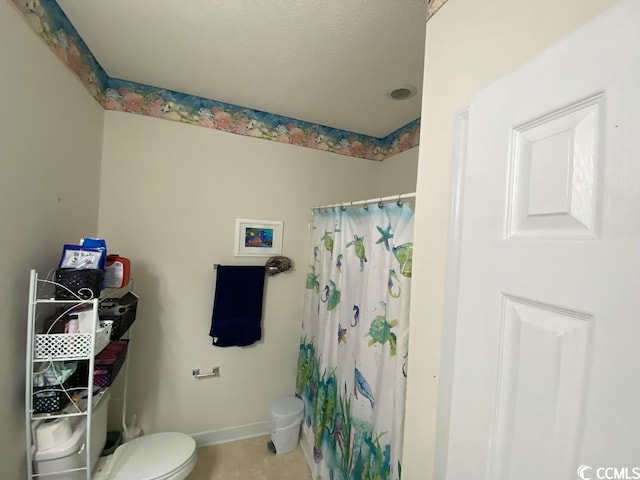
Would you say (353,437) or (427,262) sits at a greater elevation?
(427,262)

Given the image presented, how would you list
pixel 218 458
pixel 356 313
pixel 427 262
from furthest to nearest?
pixel 218 458 < pixel 356 313 < pixel 427 262

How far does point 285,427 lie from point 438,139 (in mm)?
2047

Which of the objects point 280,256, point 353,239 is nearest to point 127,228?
point 280,256

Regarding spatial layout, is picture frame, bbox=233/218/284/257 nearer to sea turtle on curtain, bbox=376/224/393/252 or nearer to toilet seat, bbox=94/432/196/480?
sea turtle on curtain, bbox=376/224/393/252

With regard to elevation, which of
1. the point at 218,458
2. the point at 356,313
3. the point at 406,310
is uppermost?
the point at 406,310

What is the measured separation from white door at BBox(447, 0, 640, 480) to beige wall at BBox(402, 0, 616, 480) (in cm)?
14

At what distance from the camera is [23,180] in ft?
3.33

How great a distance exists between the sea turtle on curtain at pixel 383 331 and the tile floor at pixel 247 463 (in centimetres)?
122

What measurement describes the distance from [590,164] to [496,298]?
26cm

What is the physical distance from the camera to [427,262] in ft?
2.61

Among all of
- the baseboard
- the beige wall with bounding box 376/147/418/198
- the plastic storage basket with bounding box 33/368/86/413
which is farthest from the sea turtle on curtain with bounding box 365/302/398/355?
the baseboard

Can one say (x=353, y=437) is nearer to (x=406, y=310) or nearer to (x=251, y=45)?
(x=406, y=310)

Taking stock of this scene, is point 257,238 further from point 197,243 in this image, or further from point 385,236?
point 385,236

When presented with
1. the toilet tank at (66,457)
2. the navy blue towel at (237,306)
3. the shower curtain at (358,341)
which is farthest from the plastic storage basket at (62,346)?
the shower curtain at (358,341)
